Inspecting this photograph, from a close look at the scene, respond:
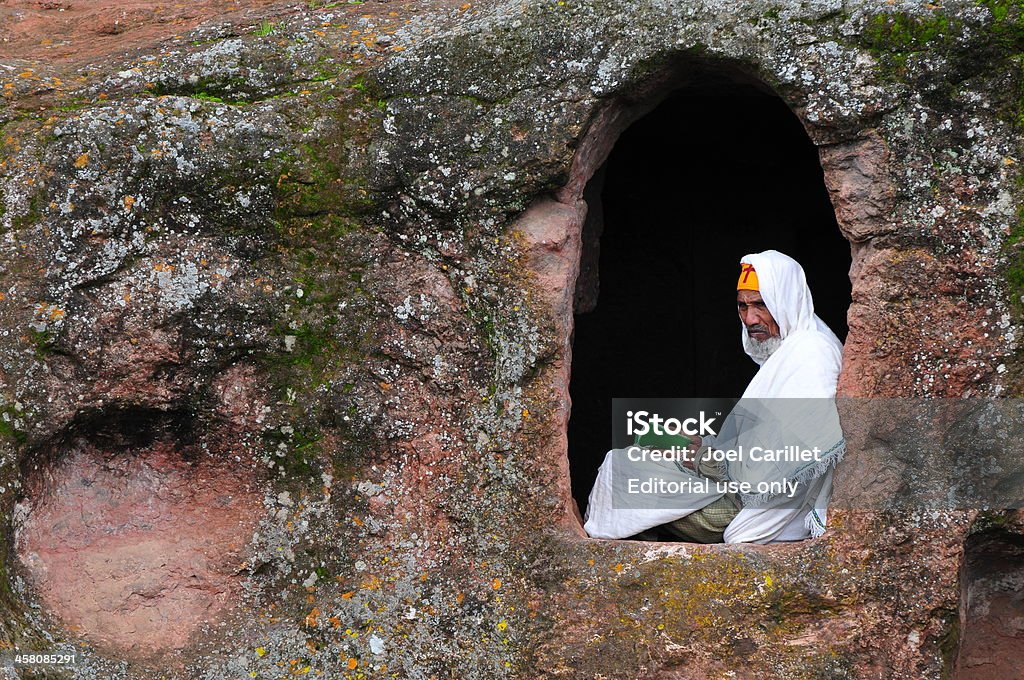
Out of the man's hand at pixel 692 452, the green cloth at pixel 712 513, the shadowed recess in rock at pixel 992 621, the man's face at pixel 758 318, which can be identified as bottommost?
the shadowed recess in rock at pixel 992 621

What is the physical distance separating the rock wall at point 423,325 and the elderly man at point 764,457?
24 cm

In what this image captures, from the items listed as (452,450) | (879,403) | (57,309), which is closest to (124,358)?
(57,309)

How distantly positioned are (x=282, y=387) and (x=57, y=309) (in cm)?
106

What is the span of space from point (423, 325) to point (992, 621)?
2838mm

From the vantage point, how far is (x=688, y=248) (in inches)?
333

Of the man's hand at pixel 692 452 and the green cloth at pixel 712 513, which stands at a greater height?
the man's hand at pixel 692 452

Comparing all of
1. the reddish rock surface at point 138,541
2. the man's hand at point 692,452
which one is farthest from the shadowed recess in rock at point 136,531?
the man's hand at point 692,452

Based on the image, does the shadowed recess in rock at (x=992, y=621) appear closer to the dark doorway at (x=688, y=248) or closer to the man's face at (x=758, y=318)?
the man's face at (x=758, y=318)

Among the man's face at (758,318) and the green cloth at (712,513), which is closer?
the green cloth at (712,513)

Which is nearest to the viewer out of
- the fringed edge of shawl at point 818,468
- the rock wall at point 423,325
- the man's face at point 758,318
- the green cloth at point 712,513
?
the rock wall at point 423,325

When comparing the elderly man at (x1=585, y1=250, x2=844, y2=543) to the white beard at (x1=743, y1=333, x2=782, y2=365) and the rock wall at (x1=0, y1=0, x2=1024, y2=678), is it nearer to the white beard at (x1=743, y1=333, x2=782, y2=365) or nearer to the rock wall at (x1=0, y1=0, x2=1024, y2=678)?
the white beard at (x1=743, y1=333, x2=782, y2=365)

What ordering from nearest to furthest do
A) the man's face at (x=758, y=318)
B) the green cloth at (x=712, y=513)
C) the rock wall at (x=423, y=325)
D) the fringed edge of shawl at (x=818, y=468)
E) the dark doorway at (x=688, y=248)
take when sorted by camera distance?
the rock wall at (x=423, y=325) < the fringed edge of shawl at (x=818, y=468) < the green cloth at (x=712, y=513) < the man's face at (x=758, y=318) < the dark doorway at (x=688, y=248)

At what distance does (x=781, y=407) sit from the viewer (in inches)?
225

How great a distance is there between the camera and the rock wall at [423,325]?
5.38 meters
